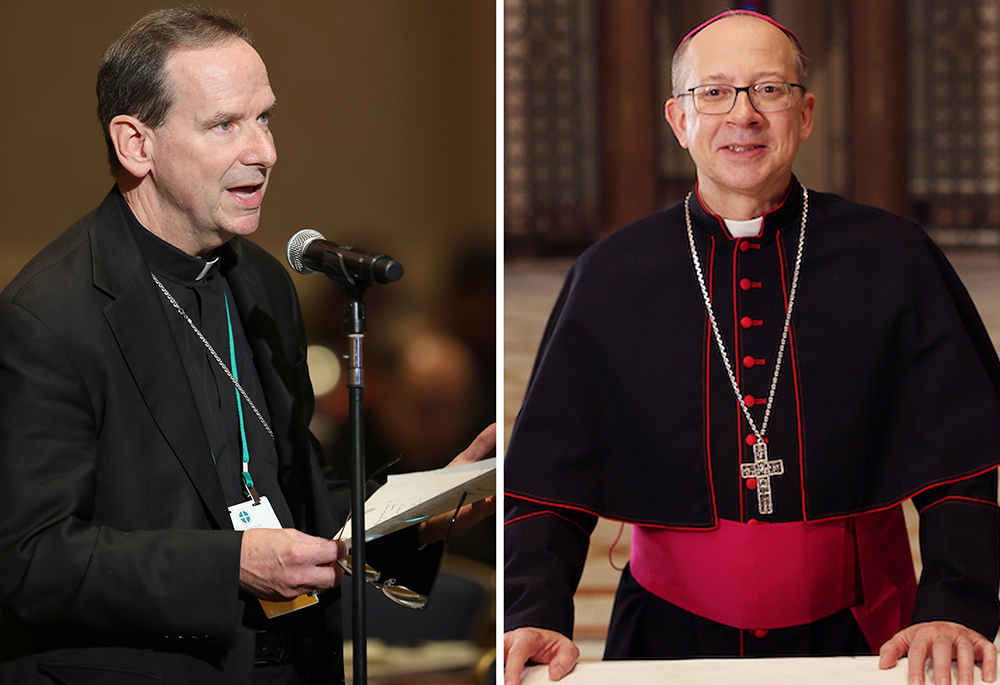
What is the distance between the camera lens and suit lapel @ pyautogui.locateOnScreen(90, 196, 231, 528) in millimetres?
1709

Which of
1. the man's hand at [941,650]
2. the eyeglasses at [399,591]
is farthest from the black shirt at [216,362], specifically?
the man's hand at [941,650]

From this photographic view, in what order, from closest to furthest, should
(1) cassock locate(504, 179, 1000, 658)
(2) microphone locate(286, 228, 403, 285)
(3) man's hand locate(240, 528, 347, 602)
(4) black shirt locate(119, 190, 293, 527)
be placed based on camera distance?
(2) microphone locate(286, 228, 403, 285), (3) man's hand locate(240, 528, 347, 602), (1) cassock locate(504, 179, 1000, 658), (4) black shirt locate(119, 190, 293, 527)

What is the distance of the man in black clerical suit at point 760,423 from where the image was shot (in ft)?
5.84

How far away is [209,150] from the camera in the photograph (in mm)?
1809

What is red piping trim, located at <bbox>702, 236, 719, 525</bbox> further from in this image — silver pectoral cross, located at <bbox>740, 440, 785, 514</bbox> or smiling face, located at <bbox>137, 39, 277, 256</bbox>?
smiling face, located at <bbox>137, 39, 277, 256</bbox>

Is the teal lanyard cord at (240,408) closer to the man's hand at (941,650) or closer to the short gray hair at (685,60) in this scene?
the short gray hair at (685,60)

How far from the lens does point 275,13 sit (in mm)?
3281

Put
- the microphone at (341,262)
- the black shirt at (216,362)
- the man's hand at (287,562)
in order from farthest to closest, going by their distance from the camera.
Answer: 1. the black shirt at (216,362)
2. the man's hand at (287,562)
3. the microphone at (341,262)

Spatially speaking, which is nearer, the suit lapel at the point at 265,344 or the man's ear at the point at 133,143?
the man's ear at the point at 133,143

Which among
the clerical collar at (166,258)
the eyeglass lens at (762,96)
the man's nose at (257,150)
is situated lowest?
the clerical collar at (166,258)

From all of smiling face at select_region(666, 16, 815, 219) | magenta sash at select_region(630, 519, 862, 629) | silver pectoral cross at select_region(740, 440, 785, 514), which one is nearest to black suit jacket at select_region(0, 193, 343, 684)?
magenta sash at select_region(630, 519, 862, 629)

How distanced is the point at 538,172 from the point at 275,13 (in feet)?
5.51

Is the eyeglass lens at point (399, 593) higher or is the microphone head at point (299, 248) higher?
the microphone head at point (299, 248)

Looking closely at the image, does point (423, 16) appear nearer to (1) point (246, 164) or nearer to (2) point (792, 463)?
(1) point (246, 164)
